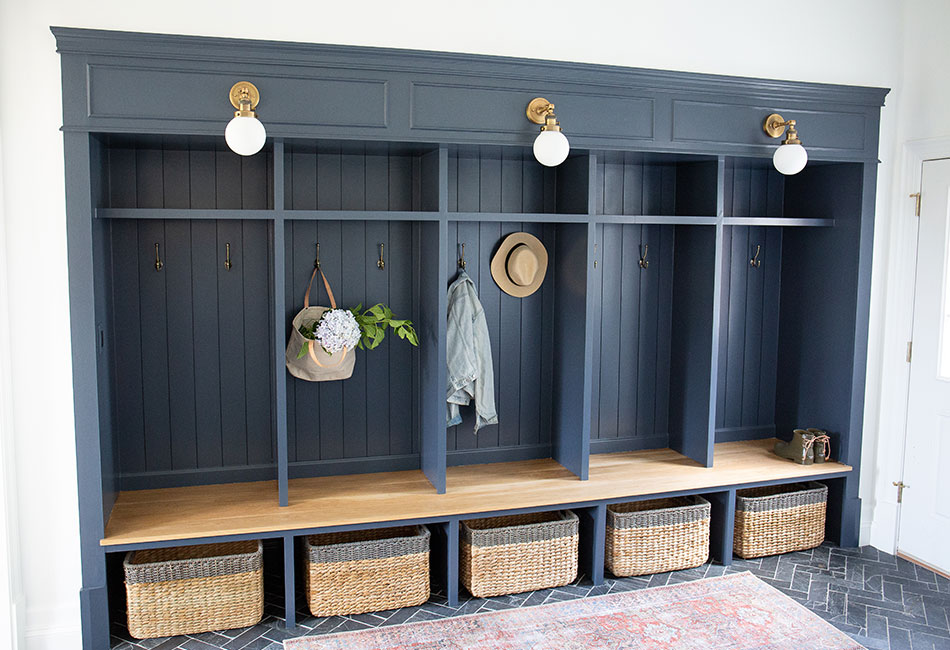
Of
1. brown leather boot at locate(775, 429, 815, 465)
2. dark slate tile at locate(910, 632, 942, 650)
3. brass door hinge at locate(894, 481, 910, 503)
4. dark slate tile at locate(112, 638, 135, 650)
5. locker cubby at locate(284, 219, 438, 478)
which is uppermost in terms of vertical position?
locker cubby at locate(284, 219, 438, 478)

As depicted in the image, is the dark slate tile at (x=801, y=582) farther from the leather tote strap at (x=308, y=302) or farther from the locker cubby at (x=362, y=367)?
the leather tote strap at (x=308, y=302)

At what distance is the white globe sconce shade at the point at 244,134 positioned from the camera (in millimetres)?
3049

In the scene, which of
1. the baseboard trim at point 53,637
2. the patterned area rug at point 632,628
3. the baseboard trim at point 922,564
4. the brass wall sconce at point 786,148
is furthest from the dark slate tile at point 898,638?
the baseboard trim at point 53,637

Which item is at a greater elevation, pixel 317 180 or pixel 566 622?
pixel 317 180

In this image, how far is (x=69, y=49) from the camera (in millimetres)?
3068

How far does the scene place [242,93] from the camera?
3.19 metres

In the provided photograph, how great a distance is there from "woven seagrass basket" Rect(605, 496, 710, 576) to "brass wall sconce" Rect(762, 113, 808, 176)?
5.50 ft

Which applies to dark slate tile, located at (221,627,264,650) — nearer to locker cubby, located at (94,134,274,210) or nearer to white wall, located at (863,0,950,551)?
locker cubby, located at (94,134,274,210)

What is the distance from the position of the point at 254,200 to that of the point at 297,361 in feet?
2.51

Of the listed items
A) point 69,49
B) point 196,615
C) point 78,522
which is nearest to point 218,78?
point 69,49

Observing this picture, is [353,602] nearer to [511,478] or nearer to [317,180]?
[511,478]

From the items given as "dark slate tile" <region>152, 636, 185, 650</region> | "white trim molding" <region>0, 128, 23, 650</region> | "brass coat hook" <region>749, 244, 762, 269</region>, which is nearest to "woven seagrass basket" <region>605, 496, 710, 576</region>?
"brass coat hook" <region>749, 244, 762, 269</region>

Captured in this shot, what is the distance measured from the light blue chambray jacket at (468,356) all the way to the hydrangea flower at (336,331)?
54 centimetres

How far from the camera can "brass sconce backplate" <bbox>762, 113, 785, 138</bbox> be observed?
3949 mm
